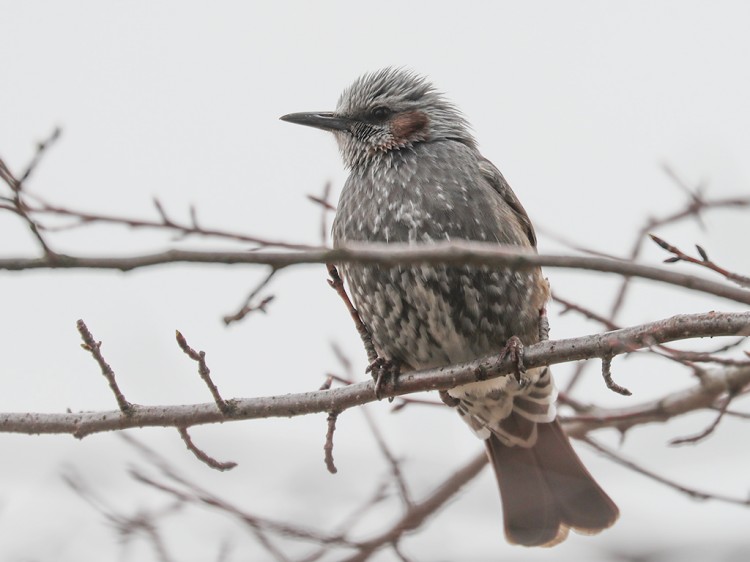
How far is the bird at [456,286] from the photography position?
4418 millimetres

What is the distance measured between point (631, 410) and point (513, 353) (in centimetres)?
87

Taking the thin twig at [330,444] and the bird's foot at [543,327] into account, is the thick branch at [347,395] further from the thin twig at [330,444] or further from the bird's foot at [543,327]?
the bird's foot at [543,327]

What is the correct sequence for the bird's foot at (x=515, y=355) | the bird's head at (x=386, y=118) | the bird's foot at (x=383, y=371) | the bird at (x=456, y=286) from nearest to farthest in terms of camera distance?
the bird's foot at (x=515, y=355)
the bird's foot at (x=383, y=371)
the bird at (x=456, y=286)
the bird's head at (x=386, y=118)

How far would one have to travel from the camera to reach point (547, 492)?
16.6 ft

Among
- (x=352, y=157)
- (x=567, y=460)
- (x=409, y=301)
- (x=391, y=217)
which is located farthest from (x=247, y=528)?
(x=352, y=157)

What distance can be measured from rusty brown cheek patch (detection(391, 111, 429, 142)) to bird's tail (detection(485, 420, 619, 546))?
1.70 meters

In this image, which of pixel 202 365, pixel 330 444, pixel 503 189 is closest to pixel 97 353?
pixel 202 365

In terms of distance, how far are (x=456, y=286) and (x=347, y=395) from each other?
84 cm

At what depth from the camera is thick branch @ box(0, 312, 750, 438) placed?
3166 millimetres

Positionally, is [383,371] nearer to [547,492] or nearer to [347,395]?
[347,395]

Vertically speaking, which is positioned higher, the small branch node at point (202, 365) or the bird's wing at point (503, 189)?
the bird's wing at point (503, 189)

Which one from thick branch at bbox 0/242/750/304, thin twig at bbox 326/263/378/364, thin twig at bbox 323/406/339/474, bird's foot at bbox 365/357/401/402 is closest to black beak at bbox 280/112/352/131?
thin twig at bbox 326/263/378/364

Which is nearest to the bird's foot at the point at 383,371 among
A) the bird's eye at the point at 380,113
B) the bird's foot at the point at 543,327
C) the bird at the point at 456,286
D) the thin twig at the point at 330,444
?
the bird at the point at 456,286

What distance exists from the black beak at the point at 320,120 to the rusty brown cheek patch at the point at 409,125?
12.3 inches
